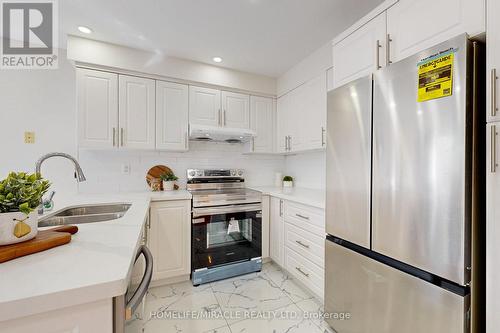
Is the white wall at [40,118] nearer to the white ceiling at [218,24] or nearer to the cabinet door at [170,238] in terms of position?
the white ceiling at [218,24]

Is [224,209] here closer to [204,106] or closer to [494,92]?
[204,106]

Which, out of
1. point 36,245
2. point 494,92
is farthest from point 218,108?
point 494,92

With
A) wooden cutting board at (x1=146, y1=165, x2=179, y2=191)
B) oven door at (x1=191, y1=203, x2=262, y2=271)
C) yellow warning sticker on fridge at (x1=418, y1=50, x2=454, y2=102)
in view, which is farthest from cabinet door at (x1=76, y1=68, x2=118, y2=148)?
yellow warning sticker on fridge at (x1=418, y1=50, x2=454, y2=102)

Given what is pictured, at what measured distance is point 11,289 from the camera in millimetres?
542

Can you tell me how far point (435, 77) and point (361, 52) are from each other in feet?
1.86

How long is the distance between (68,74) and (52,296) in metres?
2.67

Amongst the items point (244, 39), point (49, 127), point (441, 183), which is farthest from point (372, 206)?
point (49, 127)

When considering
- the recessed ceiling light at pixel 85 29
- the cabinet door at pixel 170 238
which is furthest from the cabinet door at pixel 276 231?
the recessed ceiling light at pixel 85 29

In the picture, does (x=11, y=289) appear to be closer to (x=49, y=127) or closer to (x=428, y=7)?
(x=428, y=7)

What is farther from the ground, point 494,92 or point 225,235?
point 494,92

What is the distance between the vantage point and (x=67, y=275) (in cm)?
62

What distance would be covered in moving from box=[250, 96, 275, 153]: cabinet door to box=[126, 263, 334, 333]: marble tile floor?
1.57 m

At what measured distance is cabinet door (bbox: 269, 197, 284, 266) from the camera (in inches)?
95.0

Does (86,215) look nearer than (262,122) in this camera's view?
Yes
